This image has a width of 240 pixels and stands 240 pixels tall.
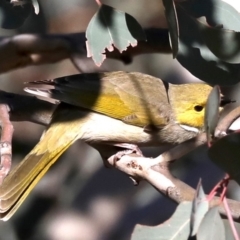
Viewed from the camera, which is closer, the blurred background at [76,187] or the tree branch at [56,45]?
the tree branch at [56,45]

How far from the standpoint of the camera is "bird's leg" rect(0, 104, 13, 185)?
1587mm

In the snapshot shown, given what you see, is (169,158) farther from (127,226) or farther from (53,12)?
(53,12)

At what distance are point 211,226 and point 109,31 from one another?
2.06ft

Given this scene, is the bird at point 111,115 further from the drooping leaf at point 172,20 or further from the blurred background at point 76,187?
the blurred background at point 76,187

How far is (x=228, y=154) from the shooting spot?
1.11 metres

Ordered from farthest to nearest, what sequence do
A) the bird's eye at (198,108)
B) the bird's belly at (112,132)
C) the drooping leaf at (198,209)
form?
1. the bird's eye at (198,108)
2. the bird's belly at (112,132)
3. the drooping leaf at (198,209)

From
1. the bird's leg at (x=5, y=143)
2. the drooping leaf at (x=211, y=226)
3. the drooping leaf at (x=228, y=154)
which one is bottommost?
the bird's leg at (x=5, y=143)

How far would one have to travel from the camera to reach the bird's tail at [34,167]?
1.68 meters

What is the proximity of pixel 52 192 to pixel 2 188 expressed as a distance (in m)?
1.51

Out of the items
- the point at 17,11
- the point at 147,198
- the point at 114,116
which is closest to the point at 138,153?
the point at 114,116

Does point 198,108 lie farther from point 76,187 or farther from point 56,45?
point 76,187

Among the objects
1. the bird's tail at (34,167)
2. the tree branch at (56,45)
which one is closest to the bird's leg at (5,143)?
the bird's tail at (34,167)

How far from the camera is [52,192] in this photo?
3.18 m

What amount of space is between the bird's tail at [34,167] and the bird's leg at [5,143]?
0.27ft
